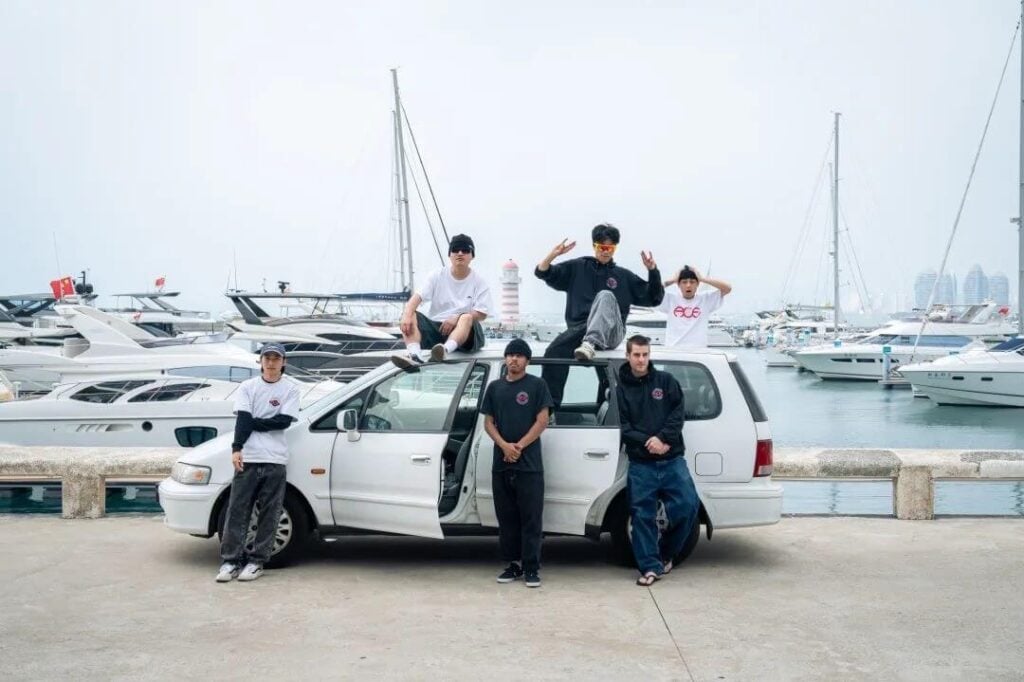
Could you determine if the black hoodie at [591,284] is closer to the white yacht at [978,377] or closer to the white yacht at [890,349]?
the white yacht at [978,377]

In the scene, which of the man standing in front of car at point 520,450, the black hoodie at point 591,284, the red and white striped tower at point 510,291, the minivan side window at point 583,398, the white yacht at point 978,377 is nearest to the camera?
the man standing in front of car at point 520,450

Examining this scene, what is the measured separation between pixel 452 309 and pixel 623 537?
6.93ft

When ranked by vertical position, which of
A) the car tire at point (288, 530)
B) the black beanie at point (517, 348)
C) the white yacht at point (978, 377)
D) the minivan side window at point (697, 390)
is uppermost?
the black beanie at point (517, 348)

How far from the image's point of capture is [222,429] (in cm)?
1712

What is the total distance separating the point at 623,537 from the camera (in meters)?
7.18

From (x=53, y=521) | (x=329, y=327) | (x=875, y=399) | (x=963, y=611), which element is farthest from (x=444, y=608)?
(x=875, y=399)

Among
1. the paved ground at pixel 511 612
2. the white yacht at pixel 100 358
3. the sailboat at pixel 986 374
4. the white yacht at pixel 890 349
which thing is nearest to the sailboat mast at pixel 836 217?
the white yacht at pixel 890 349

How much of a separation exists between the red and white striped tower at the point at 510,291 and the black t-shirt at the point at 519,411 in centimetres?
9975

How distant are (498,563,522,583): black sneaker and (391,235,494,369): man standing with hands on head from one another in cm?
157

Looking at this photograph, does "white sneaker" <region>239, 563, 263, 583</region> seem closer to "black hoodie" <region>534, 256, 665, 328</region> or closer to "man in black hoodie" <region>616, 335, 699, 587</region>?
"man in black hoodie" <region>616, 335, 699, 587</region>

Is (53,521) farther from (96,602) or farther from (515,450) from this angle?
(515,450)

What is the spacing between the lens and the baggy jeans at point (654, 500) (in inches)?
268

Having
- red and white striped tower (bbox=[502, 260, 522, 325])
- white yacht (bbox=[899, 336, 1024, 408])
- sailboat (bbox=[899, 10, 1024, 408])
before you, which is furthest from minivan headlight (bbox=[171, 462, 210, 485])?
red and white striped tower (bbox=[502, 260, 522, 325])

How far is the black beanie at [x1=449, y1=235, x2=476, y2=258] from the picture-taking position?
7695mm
